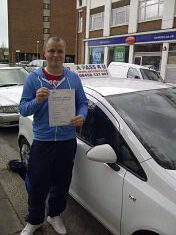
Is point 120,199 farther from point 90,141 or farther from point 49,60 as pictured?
point 49,60

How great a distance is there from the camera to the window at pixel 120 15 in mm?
19922

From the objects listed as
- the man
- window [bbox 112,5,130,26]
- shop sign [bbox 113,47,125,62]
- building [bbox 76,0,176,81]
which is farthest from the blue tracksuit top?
window [bbox 112,5,130,26]

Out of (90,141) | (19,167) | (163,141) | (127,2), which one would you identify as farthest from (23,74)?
(127,2)

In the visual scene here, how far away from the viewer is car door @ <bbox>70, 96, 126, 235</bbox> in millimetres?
2008

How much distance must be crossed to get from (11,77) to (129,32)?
49.0 feet

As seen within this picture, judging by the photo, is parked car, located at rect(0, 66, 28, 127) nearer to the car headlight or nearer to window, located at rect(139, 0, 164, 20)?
the car headlight

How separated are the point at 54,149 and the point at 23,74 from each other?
576cm

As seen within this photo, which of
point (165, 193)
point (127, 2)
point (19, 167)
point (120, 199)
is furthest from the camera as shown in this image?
point (127, 2)

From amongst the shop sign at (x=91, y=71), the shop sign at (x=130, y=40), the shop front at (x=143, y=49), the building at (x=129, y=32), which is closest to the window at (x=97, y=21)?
the building at (x=129, y=32)

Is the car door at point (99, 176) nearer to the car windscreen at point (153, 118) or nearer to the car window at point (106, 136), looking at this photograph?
the car window at point (106, 136)

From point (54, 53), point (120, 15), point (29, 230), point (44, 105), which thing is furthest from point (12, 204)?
point (120, 15)

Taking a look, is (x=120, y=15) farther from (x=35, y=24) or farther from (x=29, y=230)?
(x=35, y=24)

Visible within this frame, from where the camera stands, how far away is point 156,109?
234 centimetres

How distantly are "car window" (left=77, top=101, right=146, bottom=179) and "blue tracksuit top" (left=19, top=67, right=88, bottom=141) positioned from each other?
21cm
